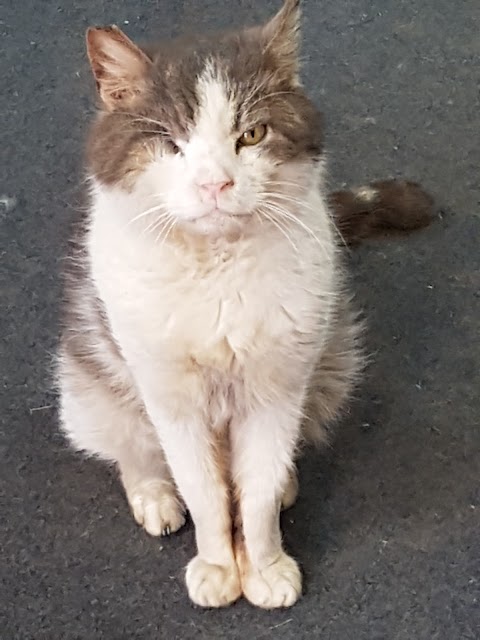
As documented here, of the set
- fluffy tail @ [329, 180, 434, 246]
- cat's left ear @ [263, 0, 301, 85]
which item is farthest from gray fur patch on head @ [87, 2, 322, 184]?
fluffy tail @ [329, 180, 434, 246]

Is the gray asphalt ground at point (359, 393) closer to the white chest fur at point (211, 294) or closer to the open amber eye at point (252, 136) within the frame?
the white chest fur at point (211, 294)

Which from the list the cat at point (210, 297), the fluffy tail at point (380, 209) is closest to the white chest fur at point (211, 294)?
the cat at point (210, 297)

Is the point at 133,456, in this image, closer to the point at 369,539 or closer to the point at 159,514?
the point at 159,514

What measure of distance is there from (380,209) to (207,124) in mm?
743

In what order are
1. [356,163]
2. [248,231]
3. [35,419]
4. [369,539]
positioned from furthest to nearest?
[356,163]
[35,419]
[369,539]
[248,231]

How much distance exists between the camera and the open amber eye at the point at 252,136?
100 cm

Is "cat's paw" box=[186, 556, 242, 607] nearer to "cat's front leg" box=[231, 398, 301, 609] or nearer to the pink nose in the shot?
"cat's front leg" box=[231, 398, 301, 609]

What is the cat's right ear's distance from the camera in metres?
1.01

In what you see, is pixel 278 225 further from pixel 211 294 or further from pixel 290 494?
pixel 290 494

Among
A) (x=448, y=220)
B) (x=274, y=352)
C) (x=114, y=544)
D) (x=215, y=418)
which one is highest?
(x=274, y=352)

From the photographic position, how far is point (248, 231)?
1.08 m

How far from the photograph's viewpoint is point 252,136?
1.00 metres

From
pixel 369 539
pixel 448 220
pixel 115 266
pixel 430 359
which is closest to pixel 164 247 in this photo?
pixel 115 266

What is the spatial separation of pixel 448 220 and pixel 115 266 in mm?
864
